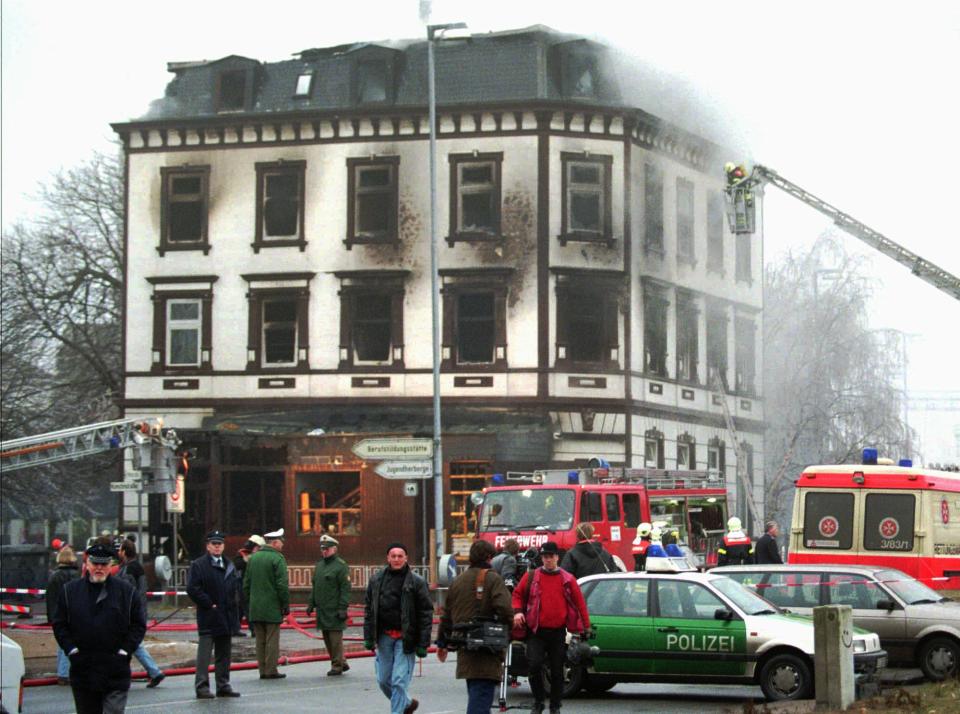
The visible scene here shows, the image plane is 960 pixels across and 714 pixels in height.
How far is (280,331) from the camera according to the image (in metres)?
43.8

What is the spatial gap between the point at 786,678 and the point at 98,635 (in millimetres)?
7810

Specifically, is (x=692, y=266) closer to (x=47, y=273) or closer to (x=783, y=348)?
(x=783, y=348)

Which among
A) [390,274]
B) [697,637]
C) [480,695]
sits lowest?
[480,695]

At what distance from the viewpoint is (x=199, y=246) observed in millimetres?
44250

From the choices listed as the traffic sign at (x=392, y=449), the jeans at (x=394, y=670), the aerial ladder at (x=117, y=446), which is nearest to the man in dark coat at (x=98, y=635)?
the jeans at (x=394, y=670)

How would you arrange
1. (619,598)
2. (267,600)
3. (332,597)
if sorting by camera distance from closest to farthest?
(619,598)
(267,600)
(332,597)

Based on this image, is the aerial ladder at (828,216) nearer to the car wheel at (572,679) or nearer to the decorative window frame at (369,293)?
the decorative window frame at (369,293)

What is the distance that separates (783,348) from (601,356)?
11750 mm

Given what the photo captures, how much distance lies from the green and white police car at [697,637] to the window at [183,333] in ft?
90.5

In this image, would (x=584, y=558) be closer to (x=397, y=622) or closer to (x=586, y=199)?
(x=397, y=622)

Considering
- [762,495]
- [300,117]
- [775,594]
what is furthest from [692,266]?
[775,594]

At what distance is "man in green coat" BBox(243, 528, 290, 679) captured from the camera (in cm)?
1989

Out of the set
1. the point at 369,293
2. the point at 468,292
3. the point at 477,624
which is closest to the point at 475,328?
the point at 468,292

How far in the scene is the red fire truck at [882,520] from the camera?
932 inches
